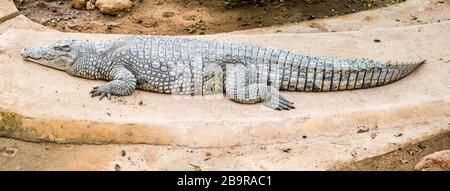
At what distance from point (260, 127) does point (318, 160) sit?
70 centimetres

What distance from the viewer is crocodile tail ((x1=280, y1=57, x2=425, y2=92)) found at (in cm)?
627

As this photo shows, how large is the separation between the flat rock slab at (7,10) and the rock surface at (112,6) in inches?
54.3

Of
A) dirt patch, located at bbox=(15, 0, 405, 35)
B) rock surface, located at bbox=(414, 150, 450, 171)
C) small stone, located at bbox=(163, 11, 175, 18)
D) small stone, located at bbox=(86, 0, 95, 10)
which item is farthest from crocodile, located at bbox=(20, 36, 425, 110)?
small stone, located at bbox=(86, 0, 95, 10)

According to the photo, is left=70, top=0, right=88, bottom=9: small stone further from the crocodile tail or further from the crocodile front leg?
the crocodile tail

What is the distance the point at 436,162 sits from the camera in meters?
5.02

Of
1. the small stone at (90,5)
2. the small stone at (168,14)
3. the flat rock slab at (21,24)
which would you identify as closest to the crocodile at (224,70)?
the flat rock slab at (21,24)

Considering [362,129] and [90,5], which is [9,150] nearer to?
[362,129]

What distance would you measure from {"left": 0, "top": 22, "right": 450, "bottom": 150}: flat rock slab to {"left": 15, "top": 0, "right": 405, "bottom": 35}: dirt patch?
A: 259 centimetres

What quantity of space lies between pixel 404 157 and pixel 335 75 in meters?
1.30

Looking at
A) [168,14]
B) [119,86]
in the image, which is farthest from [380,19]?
[119,86]

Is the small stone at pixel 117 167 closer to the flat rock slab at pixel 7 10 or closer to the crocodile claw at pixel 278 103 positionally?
the crocodile claw at pixel 278 103

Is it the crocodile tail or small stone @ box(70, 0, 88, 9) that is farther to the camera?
small stone @ box(70, 0, 88, 9)

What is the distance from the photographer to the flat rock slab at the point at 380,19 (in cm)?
871
